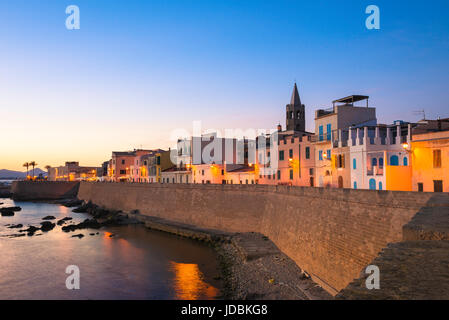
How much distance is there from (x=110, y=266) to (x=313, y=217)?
1614 centimetres

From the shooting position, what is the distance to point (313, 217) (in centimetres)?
2383

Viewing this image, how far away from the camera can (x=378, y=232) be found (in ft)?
54.7

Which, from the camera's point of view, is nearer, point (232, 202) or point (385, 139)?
point (385, 139)

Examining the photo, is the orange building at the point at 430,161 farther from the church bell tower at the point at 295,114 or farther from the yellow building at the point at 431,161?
the church bell tower at the point at 295,114

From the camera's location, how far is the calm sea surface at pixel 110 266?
2231 centimetres

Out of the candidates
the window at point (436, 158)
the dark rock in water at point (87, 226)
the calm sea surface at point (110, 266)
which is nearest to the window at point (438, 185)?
the window at point (436, 158)

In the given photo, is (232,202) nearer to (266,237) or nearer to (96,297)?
(266,237)

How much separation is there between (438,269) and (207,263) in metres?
22.9

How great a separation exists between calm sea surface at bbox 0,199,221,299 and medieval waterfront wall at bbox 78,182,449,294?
17.8 feet

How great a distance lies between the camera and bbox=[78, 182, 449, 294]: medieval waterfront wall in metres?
16.5

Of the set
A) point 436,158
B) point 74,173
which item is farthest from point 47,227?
point 74,173

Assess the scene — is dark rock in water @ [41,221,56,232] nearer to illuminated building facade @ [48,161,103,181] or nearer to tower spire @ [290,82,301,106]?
tower spire @ [290,82,301,106]

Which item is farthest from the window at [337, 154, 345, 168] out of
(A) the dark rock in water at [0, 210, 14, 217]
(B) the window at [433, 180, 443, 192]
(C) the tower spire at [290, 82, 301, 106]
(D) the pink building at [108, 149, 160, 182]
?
(D) the pink building at [108, 149, 160, 182]
